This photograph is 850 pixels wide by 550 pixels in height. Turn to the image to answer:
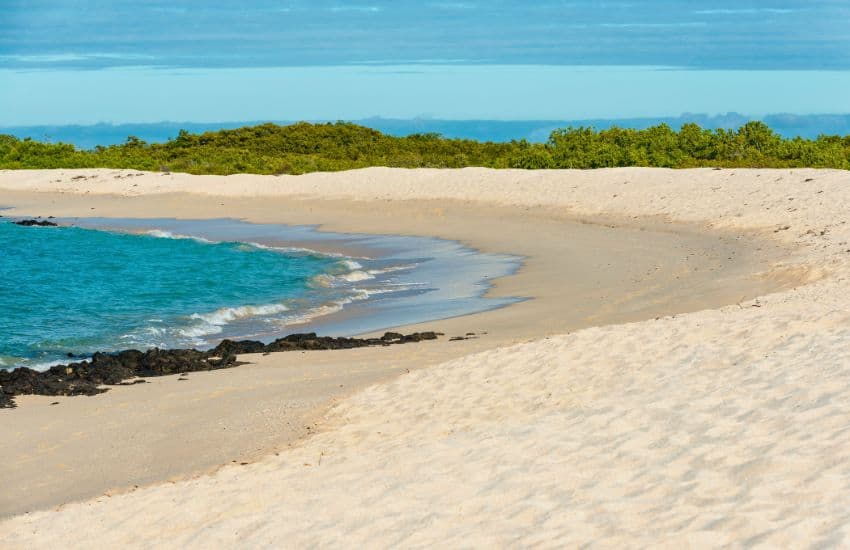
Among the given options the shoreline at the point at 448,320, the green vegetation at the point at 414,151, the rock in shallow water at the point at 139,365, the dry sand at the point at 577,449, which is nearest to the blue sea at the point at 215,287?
the shoreline at the point at 448,320

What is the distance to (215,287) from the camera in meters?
25.4

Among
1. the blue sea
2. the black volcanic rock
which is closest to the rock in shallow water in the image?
the blue sea

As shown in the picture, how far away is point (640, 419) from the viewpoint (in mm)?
9719

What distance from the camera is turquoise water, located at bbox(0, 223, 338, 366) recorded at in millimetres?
19438

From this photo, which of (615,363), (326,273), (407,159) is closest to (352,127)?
(407,159)

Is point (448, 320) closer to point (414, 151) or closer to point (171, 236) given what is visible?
point (171, 236)

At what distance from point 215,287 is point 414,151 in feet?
161

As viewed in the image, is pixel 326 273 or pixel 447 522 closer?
pixel 447 522

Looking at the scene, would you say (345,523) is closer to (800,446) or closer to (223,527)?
(223,527)

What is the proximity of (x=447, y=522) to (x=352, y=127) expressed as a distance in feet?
248

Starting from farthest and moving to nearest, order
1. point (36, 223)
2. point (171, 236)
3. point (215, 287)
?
point (36, 223)
point (171, 236)
point (215, 287)

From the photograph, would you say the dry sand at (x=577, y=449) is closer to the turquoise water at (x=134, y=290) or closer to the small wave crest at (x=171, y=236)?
the turquoise water at (x=134, y=290)

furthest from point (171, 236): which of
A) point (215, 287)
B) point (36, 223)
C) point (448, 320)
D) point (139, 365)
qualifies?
point (139, 365)

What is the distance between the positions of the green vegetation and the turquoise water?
895 inches
